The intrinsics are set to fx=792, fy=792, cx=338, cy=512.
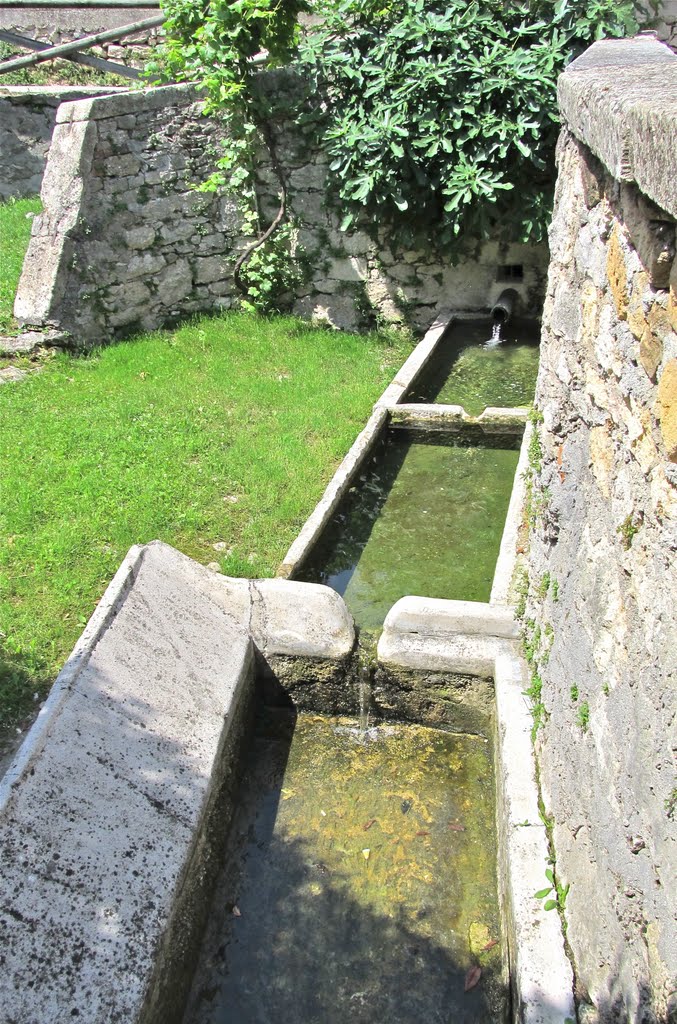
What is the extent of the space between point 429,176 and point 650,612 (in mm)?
6363

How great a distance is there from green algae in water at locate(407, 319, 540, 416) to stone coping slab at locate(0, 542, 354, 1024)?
11.1 ft

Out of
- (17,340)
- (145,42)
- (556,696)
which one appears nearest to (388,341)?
(17,340)

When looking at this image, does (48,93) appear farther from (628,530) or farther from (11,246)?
(628,530)

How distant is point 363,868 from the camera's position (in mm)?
3182

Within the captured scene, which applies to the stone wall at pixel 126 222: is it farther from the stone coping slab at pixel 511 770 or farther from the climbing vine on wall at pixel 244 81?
the stone coping slab at pixel 511 770

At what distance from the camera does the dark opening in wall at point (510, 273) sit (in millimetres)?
8070

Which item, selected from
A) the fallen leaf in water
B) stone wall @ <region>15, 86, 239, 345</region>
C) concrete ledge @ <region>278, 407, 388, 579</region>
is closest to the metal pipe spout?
concrete ledge @ <region>278, 407, 388, 579</region>

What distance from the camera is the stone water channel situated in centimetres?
277

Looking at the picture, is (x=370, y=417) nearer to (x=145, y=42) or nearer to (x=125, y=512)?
(x=125, y=512)

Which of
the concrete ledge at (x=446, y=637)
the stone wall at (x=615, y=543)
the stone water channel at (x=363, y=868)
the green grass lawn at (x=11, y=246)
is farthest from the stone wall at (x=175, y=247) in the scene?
the stone wall at (x=615, y=543)

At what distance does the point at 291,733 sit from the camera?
3830 mm

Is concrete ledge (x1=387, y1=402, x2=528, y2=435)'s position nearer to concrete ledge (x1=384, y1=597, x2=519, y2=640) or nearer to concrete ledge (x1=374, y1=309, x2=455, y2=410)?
concrete ledge (x1=374, y1=309, x2=455, y2=410)

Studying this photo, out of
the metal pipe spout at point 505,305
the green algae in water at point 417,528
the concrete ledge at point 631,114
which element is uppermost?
the concrete ledge at point 631,114

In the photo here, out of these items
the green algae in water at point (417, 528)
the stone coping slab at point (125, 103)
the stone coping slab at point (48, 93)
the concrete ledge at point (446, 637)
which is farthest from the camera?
the stone coping slab at point (48, 93)
